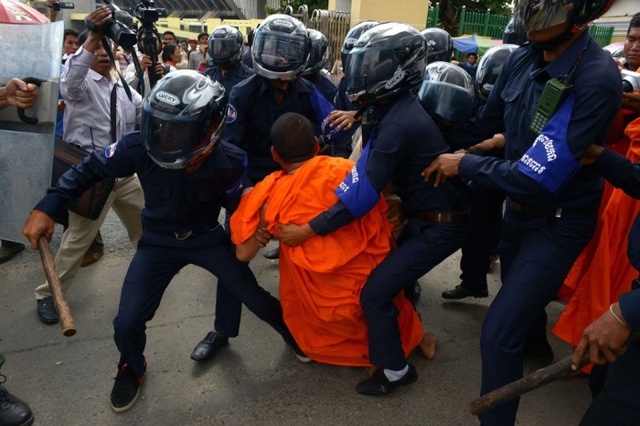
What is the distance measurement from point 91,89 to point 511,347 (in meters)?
3.22

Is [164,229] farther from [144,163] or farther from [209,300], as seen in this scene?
[209,300]

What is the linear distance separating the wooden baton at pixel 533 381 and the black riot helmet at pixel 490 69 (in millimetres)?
2123

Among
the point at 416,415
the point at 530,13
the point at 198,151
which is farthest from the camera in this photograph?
the point at 416,415

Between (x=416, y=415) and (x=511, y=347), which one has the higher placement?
(x=511, y=347)

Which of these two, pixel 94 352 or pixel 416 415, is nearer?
pixel 416 415

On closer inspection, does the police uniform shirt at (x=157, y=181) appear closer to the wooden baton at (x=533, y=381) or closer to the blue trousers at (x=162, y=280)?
the blue trousers at (x=162, y=280)

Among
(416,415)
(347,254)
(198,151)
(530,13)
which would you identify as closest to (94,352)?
(198,151)

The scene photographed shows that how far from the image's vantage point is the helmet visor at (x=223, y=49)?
4.91 metres

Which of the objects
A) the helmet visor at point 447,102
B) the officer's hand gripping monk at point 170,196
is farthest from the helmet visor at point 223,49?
the helmet visor at point 447,102

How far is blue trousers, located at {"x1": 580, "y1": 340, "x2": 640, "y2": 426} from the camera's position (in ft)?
5.16

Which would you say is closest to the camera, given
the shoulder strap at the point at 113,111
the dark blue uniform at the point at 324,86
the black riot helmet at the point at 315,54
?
the shoulder strap at the point at 113,111

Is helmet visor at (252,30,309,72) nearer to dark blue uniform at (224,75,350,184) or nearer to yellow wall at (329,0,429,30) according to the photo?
dark blue uniform at (224,75,350,184)

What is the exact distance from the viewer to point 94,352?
2.90 meters

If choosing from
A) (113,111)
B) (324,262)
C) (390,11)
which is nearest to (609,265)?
(324,262)
